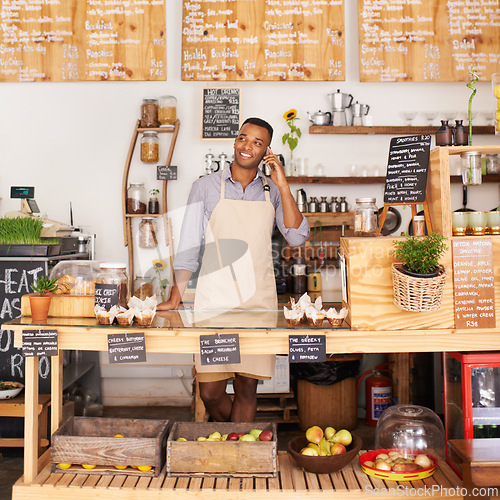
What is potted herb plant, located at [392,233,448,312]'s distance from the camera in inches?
71.6

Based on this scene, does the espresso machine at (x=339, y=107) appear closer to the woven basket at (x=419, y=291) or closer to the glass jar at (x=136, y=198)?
the glass jar at (x=136, y=198)

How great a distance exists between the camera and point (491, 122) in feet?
14.4

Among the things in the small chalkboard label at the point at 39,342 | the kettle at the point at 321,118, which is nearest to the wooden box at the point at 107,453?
the small chalkboard label at the point at 39,342

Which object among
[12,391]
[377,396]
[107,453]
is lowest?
[377,396]

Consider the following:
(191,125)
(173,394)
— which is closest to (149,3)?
(191,125)

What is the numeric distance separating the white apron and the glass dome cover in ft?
2.36

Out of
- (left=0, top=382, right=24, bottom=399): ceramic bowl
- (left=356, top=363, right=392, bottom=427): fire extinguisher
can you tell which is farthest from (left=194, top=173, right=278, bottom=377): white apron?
(left=356, top=363, right=392, bottom=427): fire extinguisher

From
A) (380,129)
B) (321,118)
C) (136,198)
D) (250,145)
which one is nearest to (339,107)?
(321,118)

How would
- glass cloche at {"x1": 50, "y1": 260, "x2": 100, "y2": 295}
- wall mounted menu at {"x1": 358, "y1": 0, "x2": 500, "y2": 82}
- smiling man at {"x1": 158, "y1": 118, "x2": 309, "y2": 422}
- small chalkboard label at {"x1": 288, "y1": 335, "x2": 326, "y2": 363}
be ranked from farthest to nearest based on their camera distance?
wall mounted menu at {"x1": 358, "y1": 0, "x2": 500, "y2": 82} → smiling man at {"x1": 158, "y1": 118, "x2": 309, "y2": 422} → glass cloche at {"x1": 50, "y1": 260, "x2": 100, "y2": 295} → small chalkboard label at {"x1": 288, "y1": 335, "x2": 326, "y2": 363}

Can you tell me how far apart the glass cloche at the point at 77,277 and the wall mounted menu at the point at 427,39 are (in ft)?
9.39

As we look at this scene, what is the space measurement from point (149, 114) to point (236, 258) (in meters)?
2.11

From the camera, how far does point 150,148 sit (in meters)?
4.34

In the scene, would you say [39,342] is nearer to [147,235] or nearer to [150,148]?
[147,235]

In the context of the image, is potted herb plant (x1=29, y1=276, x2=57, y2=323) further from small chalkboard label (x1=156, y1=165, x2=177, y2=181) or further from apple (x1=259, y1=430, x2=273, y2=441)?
small chalkboard label (x1=156, y1=165, x2=177, y2=181)
